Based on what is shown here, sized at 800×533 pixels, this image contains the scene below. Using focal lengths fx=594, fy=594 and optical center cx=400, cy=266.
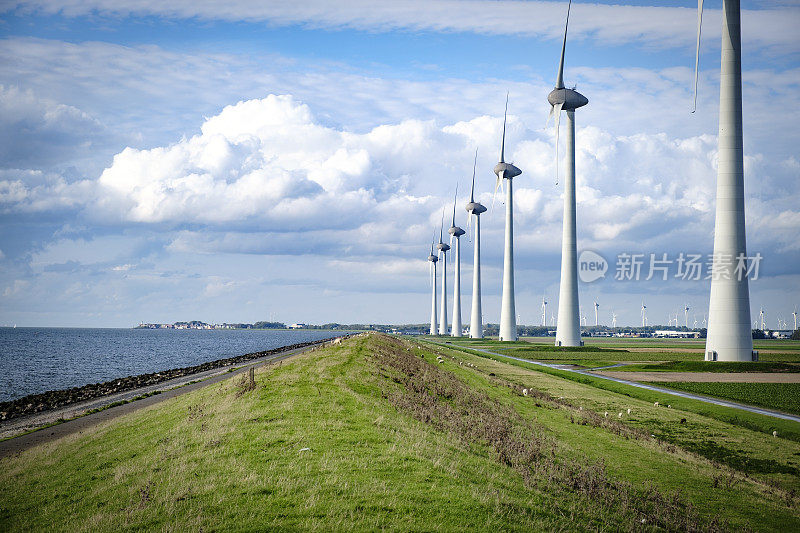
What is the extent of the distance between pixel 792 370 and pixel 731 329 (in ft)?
26.3

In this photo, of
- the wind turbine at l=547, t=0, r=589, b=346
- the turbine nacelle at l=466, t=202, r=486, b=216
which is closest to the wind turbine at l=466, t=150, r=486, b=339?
the turbine nacelle at l=466, t=202, r=486, b=216

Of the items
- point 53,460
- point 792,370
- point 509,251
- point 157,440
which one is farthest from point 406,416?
point 509,251

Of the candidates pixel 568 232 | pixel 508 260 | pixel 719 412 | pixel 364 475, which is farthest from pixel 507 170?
pixel 364 475

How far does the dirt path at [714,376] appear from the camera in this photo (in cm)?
6044

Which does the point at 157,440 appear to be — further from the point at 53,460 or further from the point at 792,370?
the point at 792,370

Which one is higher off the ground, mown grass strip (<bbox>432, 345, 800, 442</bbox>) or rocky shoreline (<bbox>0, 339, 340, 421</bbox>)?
mown grass strip (<bbox>432, 345, 800, 442</bbox>)

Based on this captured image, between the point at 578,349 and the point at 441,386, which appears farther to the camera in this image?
the point at 578,349

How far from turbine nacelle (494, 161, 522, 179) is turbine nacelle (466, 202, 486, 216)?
3726 centimetres

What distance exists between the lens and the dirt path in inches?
2379

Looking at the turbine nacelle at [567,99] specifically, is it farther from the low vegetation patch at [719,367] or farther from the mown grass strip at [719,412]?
the mown grass strip at [719,412]

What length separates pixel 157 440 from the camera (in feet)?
76.0

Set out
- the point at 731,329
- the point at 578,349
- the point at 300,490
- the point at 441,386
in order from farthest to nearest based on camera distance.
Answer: the point at 578,349
the point at 731,329
the point at 441,386
the point at 300,490

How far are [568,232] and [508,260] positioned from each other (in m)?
36.9

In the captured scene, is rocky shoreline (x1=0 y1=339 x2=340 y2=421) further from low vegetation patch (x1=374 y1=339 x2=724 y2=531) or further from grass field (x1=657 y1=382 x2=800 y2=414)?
grass field (x1=657 y1=382 x2=800 y2=414)
